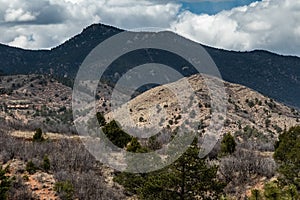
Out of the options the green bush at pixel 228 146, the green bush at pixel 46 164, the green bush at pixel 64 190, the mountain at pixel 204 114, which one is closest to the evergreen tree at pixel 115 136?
the mountain at pixel 204 114

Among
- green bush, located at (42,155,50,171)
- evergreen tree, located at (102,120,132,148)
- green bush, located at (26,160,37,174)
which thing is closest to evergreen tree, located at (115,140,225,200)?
green bush, located at (26,160,37,174)

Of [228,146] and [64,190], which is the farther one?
[228,146]

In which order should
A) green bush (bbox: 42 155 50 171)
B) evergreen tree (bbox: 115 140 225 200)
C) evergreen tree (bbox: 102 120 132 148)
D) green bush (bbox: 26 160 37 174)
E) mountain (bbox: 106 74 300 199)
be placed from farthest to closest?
1. mountain (bbox: 106 74 300 199)
2. evergreen tree (bbox: 102 120 132 148)
3. green bush (bbox: 42 155 50 171)
4. green bush (bbox: 26 160 37 174)
5. evergreen tree (bbox: 115 140 225 200)

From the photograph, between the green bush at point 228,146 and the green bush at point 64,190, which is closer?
the green bush at point 64,190

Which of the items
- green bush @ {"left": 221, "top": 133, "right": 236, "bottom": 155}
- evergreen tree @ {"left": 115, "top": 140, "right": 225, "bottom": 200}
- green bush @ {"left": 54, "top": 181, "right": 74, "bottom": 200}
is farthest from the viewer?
green bush @ {"left": 221, "top": 133, "right": 236, "bottom": 155}

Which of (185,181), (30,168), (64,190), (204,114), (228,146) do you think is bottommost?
(64,190)

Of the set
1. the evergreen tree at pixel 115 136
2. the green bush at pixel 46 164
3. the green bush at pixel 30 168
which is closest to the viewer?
the green bush at pixel 30 168

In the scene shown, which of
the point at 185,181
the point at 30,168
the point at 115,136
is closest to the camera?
the point at 185,181

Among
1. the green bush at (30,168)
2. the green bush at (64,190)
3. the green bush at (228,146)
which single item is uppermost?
the green bush at (228,146)

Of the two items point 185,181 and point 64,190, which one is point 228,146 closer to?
point 64,190

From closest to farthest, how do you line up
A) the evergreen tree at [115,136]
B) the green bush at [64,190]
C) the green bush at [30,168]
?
the green bush at [64,190]
the green bush at [30,168]
the evergreen tree at [115,136]

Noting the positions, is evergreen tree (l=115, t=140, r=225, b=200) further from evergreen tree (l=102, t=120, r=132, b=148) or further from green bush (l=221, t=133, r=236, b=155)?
evergreen tree (l=102, t=120, r=132, b=148)

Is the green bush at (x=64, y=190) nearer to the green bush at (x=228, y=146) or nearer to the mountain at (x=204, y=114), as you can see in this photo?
the green bush at (x=228, y=146)

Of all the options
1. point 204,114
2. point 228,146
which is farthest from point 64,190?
point 204,114
